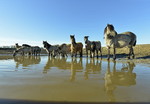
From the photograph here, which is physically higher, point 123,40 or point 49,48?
point 123,40

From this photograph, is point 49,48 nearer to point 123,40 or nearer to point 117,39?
point 117,39

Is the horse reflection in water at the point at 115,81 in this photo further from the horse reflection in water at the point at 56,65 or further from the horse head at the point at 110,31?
the horse head at the point at 110,31

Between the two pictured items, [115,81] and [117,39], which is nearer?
[115,81]

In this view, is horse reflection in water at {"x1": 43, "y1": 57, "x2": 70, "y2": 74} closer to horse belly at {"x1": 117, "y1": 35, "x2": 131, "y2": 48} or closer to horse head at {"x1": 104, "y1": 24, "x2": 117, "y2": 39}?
horse head at {"x1": 104, "y1": 24, "x2": 117, "y2": 39}

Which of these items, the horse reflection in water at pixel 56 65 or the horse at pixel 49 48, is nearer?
the horse reflection in water at pixel 56 65

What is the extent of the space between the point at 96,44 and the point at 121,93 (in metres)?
16.5

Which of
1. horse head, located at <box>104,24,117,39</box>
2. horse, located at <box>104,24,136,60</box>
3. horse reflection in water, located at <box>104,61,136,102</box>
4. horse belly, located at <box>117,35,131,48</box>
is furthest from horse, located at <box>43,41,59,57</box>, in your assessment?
horse reflection in water, located at <box>104,61,136,102</box>

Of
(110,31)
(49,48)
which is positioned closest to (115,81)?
(110,31)

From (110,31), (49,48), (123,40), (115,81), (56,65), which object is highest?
(110,31)

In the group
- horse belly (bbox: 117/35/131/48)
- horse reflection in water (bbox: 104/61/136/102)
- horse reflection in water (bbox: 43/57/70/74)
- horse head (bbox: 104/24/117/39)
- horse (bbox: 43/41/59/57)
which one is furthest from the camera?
horse (bbox: 43/41/59/57)

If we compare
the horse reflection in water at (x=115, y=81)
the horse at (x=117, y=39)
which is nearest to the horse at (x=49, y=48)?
the horse at (x=117, y=39)

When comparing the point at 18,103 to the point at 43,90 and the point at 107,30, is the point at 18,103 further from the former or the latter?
the point at 107,30

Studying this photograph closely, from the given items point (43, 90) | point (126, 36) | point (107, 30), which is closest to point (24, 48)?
point (107, 30)

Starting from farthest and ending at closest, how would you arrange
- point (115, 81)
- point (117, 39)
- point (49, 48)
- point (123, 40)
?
1. point (49, 48)
2. point (117, 39)
3. point (123, 40)
4. point (115, 81)
